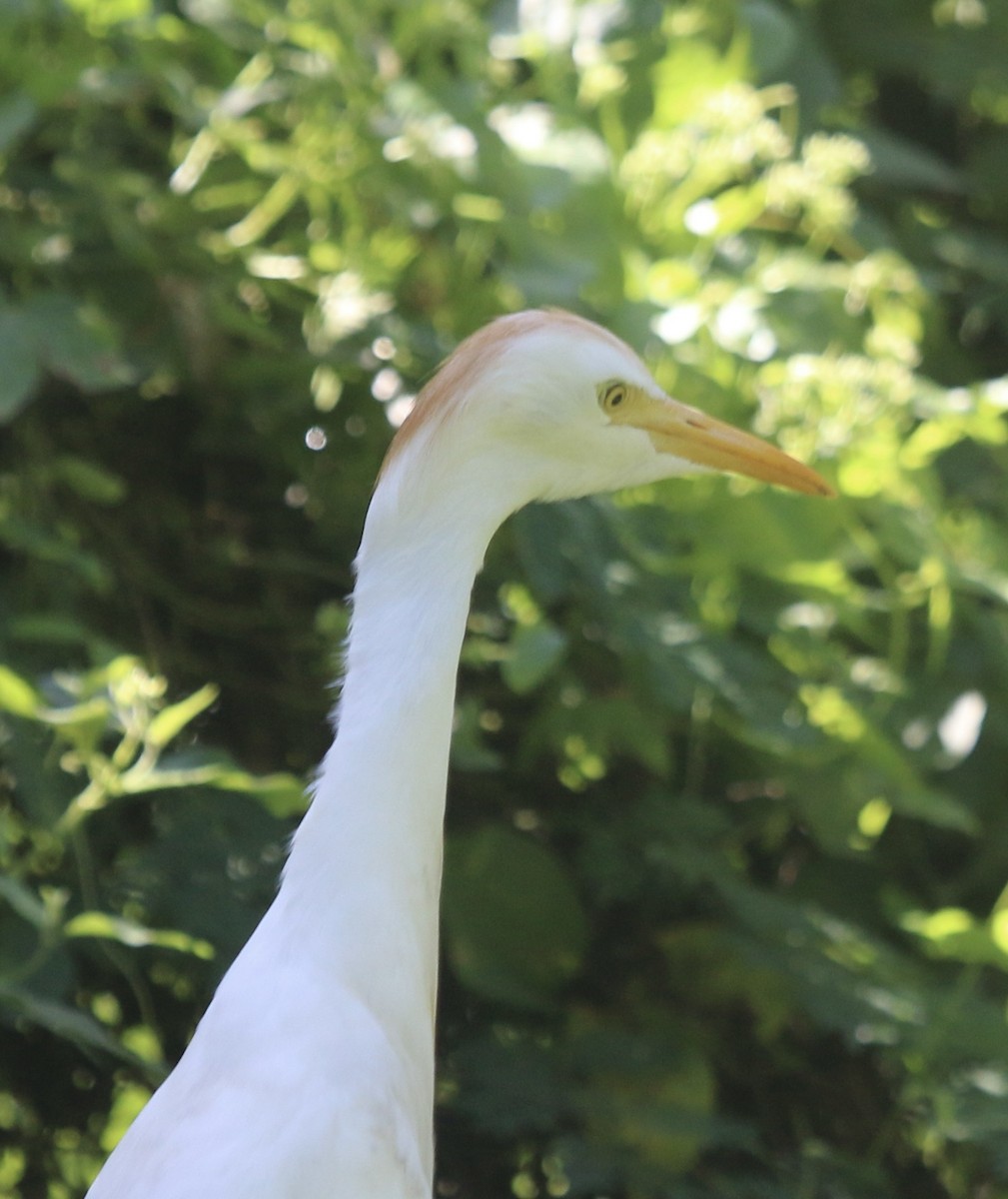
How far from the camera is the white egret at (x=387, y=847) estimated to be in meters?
1.09

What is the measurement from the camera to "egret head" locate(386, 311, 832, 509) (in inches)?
46.6

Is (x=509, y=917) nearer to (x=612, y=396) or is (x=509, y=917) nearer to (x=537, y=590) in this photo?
(x=537, y=590)

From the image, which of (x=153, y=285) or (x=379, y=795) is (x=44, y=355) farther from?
(x=379, y=795)

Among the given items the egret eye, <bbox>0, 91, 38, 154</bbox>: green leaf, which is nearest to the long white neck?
the egret eye

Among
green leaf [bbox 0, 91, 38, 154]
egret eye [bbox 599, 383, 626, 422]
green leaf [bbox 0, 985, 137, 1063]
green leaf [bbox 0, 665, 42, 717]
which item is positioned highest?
green leaf [bbox 0, 91, 38, 154]

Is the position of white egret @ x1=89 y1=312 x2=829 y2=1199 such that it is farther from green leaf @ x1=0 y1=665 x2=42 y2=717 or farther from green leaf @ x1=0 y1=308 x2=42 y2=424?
green leaf @ x1=0 y1=308 x2=42 y2=424

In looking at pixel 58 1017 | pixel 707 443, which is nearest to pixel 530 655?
pixel 707 443

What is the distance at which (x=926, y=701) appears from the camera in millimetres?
1923

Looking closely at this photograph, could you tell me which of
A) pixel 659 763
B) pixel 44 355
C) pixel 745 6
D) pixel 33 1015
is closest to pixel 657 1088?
pixel 659 763

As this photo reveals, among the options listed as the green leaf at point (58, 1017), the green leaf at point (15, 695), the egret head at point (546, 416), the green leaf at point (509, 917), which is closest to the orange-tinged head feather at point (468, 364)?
the egret head at point (546, 416)

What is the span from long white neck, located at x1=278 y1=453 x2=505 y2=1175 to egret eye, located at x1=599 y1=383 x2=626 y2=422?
14 cm

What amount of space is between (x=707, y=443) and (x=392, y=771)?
40 cm

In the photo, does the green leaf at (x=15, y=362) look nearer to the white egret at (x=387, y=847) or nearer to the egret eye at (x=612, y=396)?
the white egret at (x=387, y=847)

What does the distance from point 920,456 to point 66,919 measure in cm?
106
